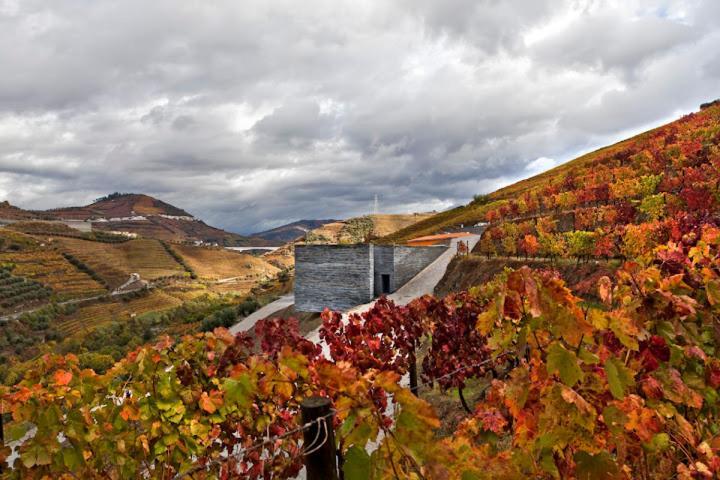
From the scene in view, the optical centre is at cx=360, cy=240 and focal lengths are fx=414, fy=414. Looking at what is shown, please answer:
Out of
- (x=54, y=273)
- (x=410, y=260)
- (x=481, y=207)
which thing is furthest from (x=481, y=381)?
(x=54, y=273)

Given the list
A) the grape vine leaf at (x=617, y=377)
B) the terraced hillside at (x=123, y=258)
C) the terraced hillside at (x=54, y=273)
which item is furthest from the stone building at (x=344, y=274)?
the terraced hillside at (x=123, y=258)

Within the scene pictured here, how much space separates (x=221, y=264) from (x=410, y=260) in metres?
112

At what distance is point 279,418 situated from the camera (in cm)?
382

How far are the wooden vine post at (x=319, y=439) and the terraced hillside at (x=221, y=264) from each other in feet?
363

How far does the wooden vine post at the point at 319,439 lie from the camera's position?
1915 millimetres

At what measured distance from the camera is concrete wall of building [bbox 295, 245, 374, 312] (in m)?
26.4

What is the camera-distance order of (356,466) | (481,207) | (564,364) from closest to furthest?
(356,466), (564,364), (481,207)

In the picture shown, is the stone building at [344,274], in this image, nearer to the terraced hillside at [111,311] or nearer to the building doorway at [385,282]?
the building doorway at [385,282]

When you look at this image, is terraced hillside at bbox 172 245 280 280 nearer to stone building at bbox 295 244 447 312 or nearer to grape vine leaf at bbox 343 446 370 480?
stone building at bbox 295 244 447 312

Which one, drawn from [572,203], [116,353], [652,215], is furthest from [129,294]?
[652,215]

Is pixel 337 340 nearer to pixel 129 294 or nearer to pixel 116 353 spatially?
pixel 116 353

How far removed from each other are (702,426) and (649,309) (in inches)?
36.8

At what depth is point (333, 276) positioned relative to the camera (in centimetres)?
2686

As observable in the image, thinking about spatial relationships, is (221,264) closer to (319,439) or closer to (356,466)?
(319,439)
